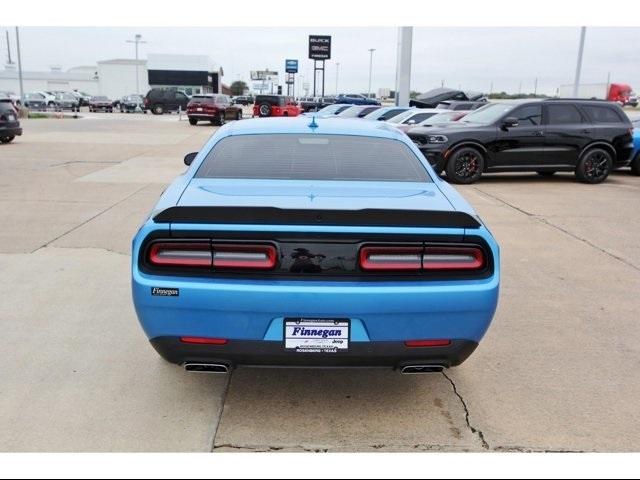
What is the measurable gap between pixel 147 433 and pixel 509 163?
412 inches

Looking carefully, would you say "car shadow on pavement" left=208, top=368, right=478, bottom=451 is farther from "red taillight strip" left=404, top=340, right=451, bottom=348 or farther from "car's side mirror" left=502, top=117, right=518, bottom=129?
"car's side mirror" left=502, top=117, right=518, bottom=129

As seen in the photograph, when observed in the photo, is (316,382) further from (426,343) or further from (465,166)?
(465,166)

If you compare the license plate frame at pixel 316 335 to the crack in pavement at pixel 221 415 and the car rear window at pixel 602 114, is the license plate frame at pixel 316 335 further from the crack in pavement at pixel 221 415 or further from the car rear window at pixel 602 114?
the car rear window at pixel 602 114

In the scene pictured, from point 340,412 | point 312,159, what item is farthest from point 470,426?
point 312,159

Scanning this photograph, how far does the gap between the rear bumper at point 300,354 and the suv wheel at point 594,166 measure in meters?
10.8

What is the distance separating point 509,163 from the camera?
1189 cm

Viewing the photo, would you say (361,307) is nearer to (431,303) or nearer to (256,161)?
(431,303)

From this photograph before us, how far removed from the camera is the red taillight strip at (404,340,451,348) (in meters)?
2.85

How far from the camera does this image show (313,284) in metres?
2.78

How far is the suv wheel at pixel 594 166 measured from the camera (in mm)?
12328

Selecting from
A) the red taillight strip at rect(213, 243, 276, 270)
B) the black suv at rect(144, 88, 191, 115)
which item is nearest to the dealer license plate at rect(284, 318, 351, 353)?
the red taillight strip at rect(213, 243, 276, 270)

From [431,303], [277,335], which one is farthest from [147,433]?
[431,303]

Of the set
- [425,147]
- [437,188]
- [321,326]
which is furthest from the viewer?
[425,147]

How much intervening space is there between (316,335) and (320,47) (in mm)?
51719
